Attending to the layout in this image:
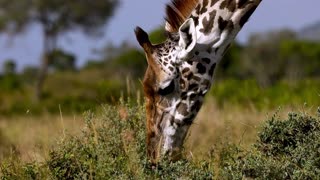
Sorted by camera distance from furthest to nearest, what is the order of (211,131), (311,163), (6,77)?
(6,77), (211,131), (311,163)

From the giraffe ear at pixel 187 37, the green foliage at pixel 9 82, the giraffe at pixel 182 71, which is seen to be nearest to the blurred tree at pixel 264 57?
the green foliage at pixel 9 82

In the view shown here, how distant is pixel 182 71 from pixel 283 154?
105 centimetres

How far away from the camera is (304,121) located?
525 centimetres

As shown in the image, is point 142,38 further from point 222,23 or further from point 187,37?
point 222,23

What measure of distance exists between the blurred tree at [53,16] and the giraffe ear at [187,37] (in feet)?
107

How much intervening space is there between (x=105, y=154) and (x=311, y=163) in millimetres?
1369

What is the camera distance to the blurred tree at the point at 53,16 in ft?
127

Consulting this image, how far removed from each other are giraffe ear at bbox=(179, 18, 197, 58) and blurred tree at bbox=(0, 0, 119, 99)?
32.5 metres

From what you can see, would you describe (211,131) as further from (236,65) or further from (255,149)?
(236,65)

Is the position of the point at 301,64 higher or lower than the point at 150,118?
lower

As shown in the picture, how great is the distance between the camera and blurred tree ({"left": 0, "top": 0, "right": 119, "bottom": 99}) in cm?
3866

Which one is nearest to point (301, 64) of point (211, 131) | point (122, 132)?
point (211, 131)

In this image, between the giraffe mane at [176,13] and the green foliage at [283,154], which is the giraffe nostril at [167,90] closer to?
the giraffe mane at [176,13]

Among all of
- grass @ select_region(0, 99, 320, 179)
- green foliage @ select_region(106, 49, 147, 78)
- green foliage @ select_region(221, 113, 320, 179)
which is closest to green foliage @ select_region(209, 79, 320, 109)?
grass @ select_region(0, 99, 320, 179)
